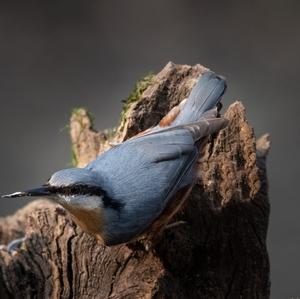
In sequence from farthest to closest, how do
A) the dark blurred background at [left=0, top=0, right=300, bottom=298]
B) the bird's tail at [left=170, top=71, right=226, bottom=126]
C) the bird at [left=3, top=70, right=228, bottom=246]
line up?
the dark blurred background at [left=0, top=0, right=300, bottom=298]
the bird's tail at [left=170, top=71, right=226, bottom=126]
the bird at [left=3, top=70, right=228, bottom=246]

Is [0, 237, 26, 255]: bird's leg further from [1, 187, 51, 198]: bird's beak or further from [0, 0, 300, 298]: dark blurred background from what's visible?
[0, 0, 300, 298]: dark blurred background

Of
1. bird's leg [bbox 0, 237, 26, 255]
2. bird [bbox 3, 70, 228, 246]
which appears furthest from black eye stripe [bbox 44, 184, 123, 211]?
bird's leg [bbox 0, 237, 26, 255]

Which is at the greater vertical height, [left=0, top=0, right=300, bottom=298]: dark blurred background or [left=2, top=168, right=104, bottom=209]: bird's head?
[left=0, top=0, right=300, bottom=298]: dark blurred background

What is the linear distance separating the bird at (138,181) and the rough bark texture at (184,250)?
0.24 feet

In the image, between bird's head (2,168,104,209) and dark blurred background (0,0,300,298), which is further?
dark blurred background (0,0,300,298)

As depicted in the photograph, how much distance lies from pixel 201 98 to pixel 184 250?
0.58 m

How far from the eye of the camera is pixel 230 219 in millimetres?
2979

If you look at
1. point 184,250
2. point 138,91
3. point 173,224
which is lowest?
point 184,250

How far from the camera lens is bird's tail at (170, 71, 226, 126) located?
311 cm

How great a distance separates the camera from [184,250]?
2.89 metres

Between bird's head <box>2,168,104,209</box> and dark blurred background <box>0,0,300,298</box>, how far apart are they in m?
2.49

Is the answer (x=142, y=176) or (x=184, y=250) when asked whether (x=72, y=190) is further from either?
(x=184, y=250)

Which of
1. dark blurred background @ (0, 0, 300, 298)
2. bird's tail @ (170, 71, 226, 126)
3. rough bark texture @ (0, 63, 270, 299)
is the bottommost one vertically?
rough bark texture @ (0, 63, 270, 299)

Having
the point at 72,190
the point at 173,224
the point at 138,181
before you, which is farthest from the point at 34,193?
the point at 173,224
